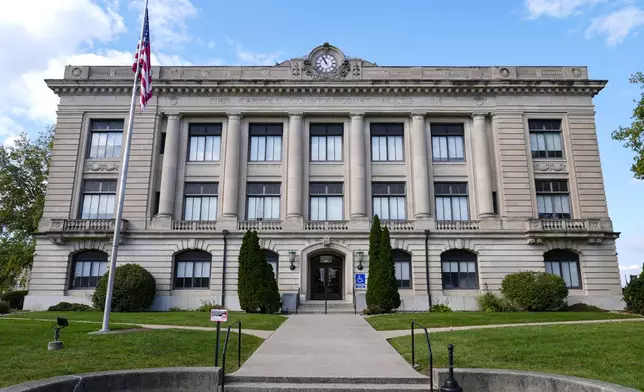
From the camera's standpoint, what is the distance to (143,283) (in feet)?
95.7

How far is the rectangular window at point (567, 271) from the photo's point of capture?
103ft

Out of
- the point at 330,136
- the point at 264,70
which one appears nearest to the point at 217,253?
the point at 330,136

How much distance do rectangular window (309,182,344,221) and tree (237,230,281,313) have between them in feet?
23.4

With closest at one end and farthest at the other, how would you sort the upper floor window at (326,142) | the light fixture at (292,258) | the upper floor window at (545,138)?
the light fixture at (292,258)
the upper floor window at (545,138)
the upper floor window at (326,142)

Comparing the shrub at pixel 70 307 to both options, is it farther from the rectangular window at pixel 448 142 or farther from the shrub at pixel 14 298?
the rectangular window at pixel 448 142

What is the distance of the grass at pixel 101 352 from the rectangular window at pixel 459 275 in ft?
64.4

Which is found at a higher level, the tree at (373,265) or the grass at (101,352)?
the tree at (373,265)

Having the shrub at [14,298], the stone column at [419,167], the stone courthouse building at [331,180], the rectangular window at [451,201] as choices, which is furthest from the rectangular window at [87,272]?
the rectangular window at [451,201]

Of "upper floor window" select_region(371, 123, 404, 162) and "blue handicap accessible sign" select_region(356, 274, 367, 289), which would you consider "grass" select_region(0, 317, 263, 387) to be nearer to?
"blue handicap accessible sign" select_region(356, 274, 367, 289)

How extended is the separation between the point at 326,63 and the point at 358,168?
871 centimetres

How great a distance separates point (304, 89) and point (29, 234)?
28.9m

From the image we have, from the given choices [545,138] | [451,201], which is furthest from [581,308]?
[545,138]

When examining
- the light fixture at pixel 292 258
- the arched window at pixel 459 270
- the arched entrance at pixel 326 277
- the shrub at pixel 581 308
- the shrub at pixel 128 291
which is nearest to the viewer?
the shrub at pixel 128 291

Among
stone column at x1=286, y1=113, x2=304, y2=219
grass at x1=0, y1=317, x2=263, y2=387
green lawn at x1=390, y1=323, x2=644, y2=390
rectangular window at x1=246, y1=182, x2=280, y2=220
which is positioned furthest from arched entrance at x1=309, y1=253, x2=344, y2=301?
grass at x1=0, y1=317, x2=263, y2=387
